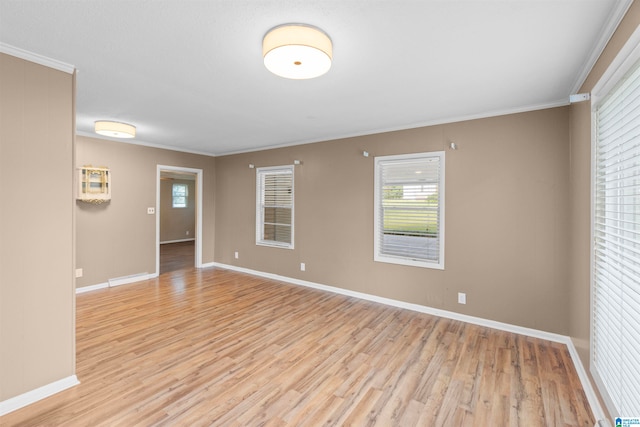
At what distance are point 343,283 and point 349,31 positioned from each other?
3.56 m

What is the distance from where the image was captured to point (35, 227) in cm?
205

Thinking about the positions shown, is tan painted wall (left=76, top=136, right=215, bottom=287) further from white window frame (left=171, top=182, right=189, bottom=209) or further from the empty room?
white window frame (left=171, top=182, right=189, bottom=209)

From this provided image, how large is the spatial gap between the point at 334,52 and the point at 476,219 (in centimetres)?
255

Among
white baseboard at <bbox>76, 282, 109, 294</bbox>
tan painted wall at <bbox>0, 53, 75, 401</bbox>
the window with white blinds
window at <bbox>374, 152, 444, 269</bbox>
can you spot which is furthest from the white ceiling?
white baseboard at <bbox>76, 282, 109, 294</bbox>

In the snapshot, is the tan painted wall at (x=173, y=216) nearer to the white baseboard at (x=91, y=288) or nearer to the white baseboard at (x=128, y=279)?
the white baseboard at (x=128, y=279)

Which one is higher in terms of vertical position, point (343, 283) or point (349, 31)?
point (349, 31)

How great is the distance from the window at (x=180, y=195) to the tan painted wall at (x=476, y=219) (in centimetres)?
672

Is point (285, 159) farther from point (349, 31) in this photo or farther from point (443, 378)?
point (443, 378)

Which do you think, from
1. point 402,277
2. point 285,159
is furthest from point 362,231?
point 285,159

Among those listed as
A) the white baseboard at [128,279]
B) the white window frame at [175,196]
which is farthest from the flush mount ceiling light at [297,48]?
the white window frame at [175,196]

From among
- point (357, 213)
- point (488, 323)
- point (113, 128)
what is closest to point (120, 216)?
point (113, 128)

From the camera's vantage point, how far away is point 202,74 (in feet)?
7.98

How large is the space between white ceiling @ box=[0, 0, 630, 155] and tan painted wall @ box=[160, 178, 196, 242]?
6510 mm

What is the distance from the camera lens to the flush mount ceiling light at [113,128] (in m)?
3.73
